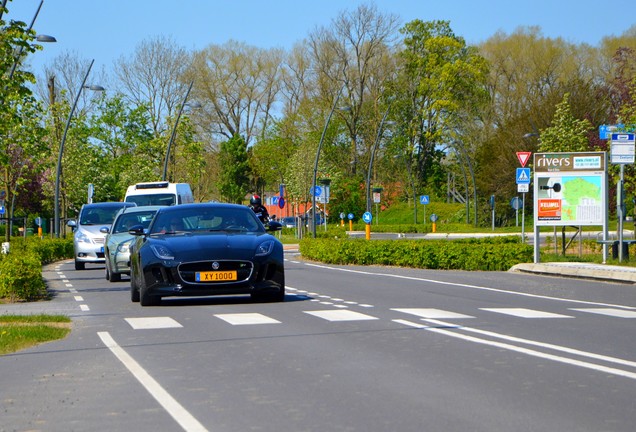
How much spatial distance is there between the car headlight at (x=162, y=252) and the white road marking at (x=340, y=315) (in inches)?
97.8

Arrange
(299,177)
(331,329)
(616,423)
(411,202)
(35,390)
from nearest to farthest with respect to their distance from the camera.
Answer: (616,423) → (35,390) → (331,329) → (299,177) → (411,202)

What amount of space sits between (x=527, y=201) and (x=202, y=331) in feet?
216

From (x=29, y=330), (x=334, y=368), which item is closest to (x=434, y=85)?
(x=29, y=330)

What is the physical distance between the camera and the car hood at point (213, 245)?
Result: 1694cm

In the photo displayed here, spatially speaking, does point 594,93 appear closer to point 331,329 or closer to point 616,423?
point 331,329

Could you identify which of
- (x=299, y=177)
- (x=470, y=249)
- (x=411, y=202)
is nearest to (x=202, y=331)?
(x=470, y=249)

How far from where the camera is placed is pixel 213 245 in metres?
17.1

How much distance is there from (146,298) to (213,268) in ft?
3.94

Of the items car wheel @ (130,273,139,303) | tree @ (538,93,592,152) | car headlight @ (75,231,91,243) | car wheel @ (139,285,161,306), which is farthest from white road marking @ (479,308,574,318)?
tree @ (538,93,592,152)

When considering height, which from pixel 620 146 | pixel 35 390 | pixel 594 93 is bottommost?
pixel 35 390

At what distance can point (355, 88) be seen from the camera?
288 feet

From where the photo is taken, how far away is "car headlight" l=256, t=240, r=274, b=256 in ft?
56.3

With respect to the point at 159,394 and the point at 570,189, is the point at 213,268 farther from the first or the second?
the point at 570,189

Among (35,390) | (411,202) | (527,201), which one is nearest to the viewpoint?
(35,390)
